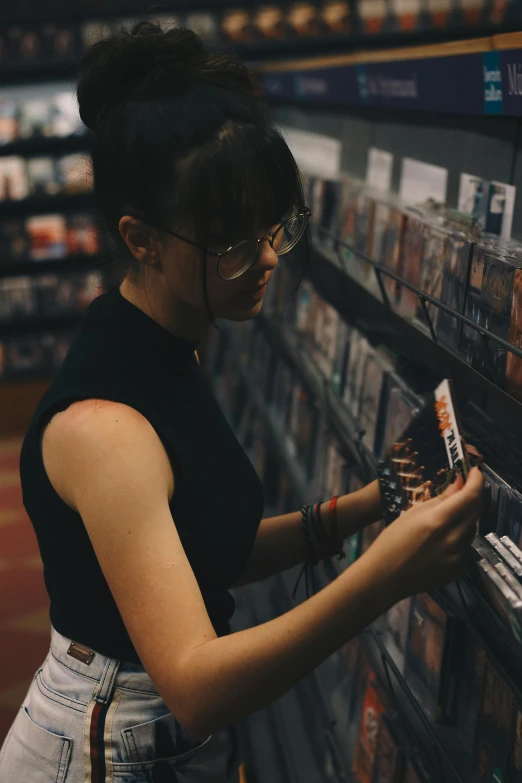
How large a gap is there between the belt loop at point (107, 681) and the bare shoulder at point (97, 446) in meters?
0.26

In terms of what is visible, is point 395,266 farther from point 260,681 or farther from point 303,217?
point 260,681

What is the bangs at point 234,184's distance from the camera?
3.24 feet

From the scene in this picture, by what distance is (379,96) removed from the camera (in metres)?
2.10

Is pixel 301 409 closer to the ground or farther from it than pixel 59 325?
farther from it

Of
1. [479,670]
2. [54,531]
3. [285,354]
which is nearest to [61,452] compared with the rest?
[54,531]

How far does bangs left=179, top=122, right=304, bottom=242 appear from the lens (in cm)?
99

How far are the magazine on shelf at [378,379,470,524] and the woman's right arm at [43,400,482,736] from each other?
0.08 m

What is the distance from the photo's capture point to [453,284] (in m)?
1.43

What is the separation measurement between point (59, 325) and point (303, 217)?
185 inches

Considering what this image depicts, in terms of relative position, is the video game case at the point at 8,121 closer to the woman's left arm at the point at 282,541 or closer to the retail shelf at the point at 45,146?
the retail shelf at the point at 45,146

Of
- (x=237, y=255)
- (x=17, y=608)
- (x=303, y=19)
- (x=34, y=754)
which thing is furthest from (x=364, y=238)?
(x=303, y=19)

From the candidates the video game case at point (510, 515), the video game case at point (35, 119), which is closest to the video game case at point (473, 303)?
the video game case at point (510, 515)

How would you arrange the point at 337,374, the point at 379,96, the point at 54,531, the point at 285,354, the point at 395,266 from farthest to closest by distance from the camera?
the point at 285,354, the point at 337,374, the point at 379,96, the point at 395,266, the point at 54,531

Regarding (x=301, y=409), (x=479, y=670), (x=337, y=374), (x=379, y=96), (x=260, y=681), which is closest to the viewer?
(x=260, y=681)
